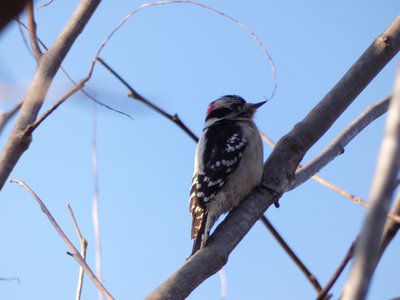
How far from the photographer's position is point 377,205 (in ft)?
2.27

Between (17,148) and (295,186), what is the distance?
7.17 feet

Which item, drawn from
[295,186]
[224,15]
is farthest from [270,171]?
[224,15]

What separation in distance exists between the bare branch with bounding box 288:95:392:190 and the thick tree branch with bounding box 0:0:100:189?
2.01 meters

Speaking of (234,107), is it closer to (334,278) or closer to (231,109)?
(231,109)

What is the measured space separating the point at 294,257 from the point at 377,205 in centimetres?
134

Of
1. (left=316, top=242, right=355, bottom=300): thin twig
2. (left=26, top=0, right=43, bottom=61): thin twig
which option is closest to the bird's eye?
(left=26, top=0, right=43, bottom=61): thin twig

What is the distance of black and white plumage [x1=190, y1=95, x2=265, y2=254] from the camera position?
4094 mm

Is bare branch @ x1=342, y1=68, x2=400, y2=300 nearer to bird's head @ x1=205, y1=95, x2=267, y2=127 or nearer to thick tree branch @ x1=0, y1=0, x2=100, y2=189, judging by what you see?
thick tree branch @ x1=0, y1=0, x2=100, y2=189

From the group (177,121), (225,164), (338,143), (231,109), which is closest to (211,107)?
(231,109)

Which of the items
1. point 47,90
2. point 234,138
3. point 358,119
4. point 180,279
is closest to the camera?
point 47,90

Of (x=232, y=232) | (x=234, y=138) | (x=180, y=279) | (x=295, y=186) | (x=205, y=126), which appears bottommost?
(x=180, y=279)

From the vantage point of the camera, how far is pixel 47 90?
4.67ft

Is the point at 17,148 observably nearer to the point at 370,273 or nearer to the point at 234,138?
the point at 370,273

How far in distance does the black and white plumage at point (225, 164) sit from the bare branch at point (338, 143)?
1.64 feet
